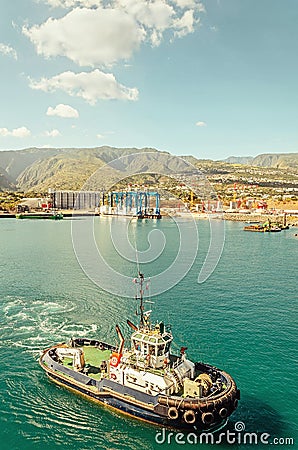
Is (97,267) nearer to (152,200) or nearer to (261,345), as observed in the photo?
(261,345)

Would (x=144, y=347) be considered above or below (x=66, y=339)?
above

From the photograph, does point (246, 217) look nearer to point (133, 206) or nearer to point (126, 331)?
point (133, 206)

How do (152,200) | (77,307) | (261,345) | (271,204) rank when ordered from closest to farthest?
1. (261,345)
2. (77,307)
3. (152,200)
4. (271,204)

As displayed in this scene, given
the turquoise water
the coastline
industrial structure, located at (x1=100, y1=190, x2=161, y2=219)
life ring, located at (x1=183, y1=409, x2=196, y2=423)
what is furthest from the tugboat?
the coastline

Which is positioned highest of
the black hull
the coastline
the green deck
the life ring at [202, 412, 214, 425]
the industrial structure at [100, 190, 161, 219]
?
the industrial structure at [100, 190, 161, 219]

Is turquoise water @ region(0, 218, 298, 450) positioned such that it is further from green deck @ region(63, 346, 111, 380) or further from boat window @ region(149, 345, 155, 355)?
boat window @ region(149, 345, 155, 355)

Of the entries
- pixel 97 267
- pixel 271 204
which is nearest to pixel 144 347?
pixel 97 267

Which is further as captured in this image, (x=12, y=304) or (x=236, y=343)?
(x=12, y=304)
